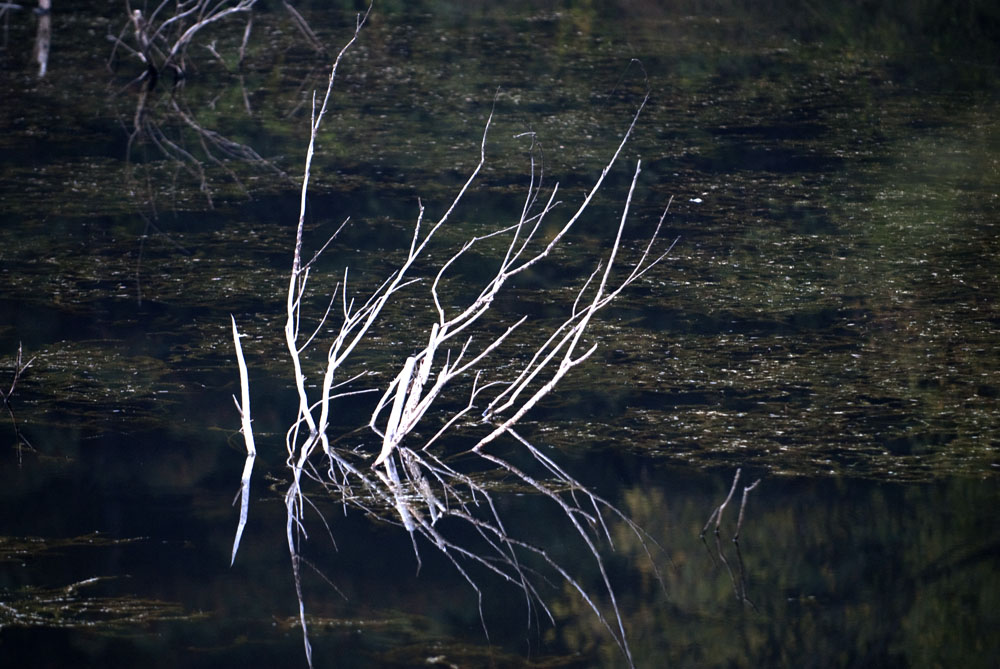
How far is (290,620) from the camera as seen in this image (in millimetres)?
2291

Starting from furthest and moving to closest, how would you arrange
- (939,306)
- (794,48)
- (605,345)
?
(794,48), (939,306), (605,345)

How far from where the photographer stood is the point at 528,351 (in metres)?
3.32

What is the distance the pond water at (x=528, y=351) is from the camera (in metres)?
2.32

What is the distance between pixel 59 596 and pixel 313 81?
4.29 meters

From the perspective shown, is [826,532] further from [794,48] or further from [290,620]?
[794,48]

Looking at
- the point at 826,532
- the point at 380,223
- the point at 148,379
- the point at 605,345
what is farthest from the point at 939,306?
the point at 148,379

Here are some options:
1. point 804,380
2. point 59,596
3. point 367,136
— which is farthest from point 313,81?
point 59,596

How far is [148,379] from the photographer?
319cm

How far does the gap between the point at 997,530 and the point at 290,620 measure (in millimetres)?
1353

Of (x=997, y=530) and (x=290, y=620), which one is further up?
(x=997, y=530)

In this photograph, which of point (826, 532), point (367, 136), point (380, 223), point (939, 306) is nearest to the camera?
point (826, 532)

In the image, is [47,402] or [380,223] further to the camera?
[380,223]

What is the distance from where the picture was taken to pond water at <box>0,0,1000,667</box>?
2.32 metres

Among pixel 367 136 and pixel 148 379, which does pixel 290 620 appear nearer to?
pixel 148 379
